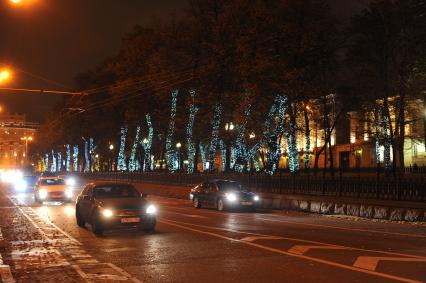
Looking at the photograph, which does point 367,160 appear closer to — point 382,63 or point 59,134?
point 382,63

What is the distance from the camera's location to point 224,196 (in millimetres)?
28234

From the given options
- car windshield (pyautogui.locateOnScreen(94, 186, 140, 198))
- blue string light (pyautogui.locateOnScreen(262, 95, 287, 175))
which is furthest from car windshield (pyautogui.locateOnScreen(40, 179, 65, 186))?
car windshield (pyautogui.locateOnScreen(94, 186, 140, 198))

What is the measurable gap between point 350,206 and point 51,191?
53.7ft

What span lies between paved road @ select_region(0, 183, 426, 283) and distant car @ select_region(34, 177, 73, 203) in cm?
1250

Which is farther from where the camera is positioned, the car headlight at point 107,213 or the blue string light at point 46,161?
the blue string light at point 46,161

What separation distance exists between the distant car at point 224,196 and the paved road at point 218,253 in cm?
834

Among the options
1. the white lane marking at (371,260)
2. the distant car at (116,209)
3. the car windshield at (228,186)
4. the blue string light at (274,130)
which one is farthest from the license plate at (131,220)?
the blue string light at (274,130)

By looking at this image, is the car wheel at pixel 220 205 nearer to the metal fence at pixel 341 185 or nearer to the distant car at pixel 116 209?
the metal fence at pixel 341 185

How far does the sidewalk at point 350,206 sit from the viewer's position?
74.0 ft

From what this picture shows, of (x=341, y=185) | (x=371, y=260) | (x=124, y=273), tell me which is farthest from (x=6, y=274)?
(x=341, y=185)

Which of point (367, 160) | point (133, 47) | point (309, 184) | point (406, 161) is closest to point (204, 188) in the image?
point (309, 184)

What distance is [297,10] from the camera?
4306 cm

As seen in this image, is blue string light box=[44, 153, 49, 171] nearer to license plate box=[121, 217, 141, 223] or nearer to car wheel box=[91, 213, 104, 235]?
car wheel box=[91, 213, 104, 235]

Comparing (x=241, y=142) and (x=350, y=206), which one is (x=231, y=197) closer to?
(x=350, y=206)
